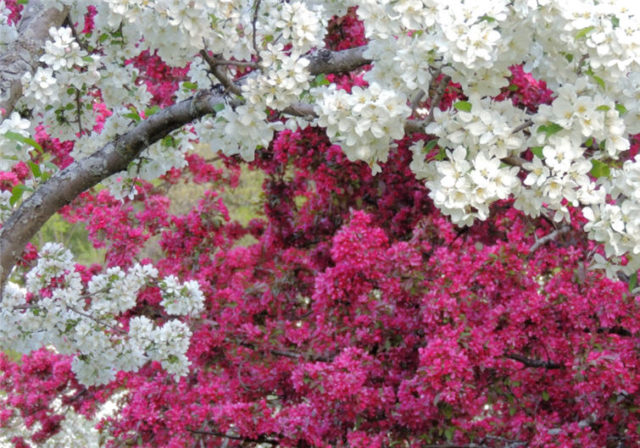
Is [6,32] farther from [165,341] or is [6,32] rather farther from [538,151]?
[538,151]

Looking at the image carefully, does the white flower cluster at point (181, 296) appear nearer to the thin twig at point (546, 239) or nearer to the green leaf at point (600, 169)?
the thin twig at point (546, 239)

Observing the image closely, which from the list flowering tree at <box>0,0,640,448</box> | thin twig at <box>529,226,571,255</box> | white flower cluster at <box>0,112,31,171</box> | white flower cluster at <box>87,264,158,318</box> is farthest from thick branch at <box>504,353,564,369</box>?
white flower cluster at <box>0,112,31,171</box>

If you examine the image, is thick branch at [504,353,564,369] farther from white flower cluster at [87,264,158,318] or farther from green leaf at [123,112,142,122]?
green leaf at [123,112,142,122]

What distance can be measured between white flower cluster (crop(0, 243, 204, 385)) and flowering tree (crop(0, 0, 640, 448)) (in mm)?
13

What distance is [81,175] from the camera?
2.43 metres

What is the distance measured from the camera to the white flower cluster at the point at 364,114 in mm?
1770

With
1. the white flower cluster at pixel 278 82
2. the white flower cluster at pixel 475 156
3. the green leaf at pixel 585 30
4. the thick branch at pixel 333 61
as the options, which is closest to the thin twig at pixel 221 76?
the white flower cluster at pixel 278 82

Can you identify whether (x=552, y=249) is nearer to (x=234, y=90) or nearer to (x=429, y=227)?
(x=429, y=227)

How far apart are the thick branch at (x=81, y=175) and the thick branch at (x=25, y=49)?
1.05ft

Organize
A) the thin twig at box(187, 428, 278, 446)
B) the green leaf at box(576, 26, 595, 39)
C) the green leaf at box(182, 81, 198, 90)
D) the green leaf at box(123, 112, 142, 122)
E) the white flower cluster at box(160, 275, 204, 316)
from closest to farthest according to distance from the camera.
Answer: the green leaf at box(576, 26, 595, 39)
the green leaf at box(182, 81, 198, 90)
the green leaf at box(123, 112, 142, 122)
the white flower cluster at box(160, 275, 204, 316)
the thin twig at box(187, 428, 278, 446)

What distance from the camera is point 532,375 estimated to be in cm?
340

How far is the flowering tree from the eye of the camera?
5.75ft

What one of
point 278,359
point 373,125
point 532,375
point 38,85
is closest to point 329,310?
point 278,359

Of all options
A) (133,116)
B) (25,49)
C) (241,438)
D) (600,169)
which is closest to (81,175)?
(133,116)
